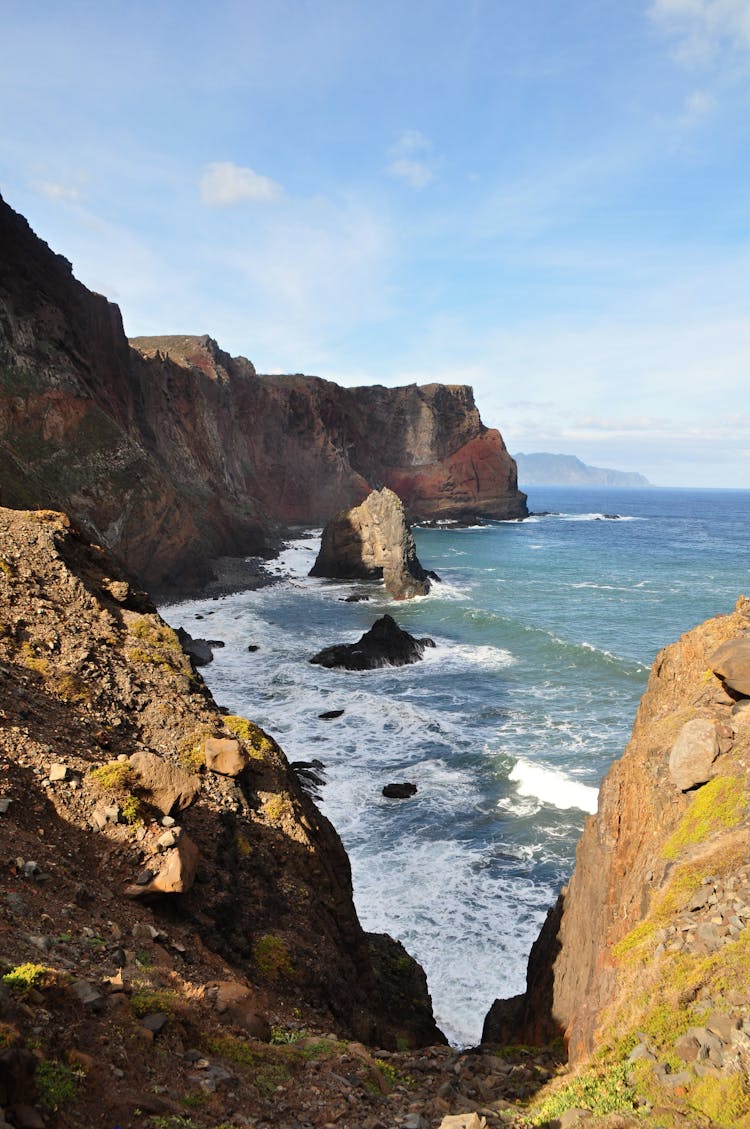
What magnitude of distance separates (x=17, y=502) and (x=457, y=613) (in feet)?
111

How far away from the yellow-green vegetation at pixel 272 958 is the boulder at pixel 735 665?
8591mm

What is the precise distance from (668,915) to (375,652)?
101 ft

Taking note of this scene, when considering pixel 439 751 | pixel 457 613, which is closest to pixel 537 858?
pixel 439 751

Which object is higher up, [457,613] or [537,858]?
[457,613]

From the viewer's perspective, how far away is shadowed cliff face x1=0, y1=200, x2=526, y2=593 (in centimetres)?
4216

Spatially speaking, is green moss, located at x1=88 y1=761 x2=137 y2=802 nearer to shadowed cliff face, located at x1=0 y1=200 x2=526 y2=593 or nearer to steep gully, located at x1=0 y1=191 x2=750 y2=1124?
steep gully, located at x1=0 y1=191 x2=750 y2=1124

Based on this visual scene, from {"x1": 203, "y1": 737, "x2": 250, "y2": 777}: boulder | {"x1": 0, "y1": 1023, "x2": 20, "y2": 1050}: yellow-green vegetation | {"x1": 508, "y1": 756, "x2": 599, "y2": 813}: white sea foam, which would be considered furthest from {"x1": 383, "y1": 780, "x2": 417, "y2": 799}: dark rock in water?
{"x1": 0, "y1": 1023, "x2": 20, "y2": 1050}: yellow-green vegetation

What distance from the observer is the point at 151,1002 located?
6.22 m

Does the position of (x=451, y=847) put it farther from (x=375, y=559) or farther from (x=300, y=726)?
(x=375, y=559)

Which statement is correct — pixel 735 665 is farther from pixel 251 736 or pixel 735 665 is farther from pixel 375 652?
pixel 375 652

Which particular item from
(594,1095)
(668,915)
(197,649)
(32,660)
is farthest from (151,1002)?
(197,649)

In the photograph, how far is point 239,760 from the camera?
10672 millimetres

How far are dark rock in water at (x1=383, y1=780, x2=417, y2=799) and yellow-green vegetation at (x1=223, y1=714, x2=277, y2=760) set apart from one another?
13.0 meters

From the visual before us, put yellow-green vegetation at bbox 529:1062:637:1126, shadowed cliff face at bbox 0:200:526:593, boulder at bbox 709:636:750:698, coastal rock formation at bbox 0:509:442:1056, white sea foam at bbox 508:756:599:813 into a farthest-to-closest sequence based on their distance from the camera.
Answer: shadowed cliff face at bbox 0:200:526:593
white sea foam at bbox 508:756:599:813
boulder at bbox 709:636:750:698
coastal rock formation at bbox 0:509:442:1056
yellow-green vegetation at bbox 529:1062:637:1126
